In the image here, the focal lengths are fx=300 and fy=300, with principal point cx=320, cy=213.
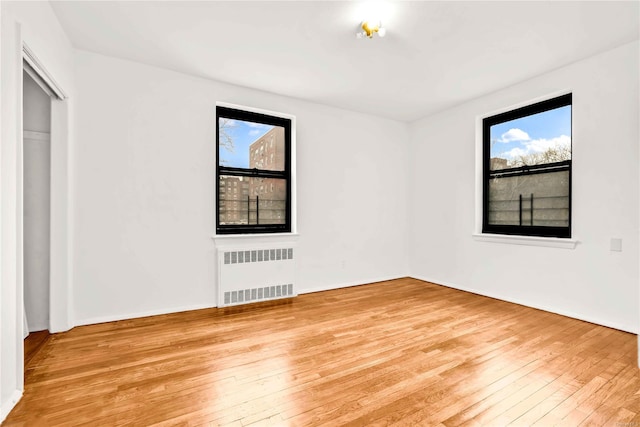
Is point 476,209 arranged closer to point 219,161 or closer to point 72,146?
point 219,161

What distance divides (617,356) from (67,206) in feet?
16.1

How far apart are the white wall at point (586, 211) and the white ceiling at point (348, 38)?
0.26m

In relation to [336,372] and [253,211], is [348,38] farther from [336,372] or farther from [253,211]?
[336,372]

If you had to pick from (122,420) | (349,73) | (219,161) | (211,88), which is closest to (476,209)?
(349,73)

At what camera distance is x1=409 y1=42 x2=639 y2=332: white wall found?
289 cm

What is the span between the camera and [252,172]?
4027 millimetres

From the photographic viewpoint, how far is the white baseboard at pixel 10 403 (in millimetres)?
1619

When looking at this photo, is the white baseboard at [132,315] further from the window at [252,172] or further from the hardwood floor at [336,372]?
the window at [252,172]

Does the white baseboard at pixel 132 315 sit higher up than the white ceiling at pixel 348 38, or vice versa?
the white ceiling at pixel 348 38

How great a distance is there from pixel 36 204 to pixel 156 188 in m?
1.02

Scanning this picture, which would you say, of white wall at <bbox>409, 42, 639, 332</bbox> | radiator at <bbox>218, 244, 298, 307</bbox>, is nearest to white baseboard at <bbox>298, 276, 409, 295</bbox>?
radiator at <bbox>218, 244, 298, 307</bbox>

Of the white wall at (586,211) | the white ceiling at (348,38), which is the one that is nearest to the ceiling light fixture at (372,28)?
the white ceiling at (348,38)

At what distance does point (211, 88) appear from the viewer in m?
3.67

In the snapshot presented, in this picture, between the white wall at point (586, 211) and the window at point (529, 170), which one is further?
the window at point (529, 170)
